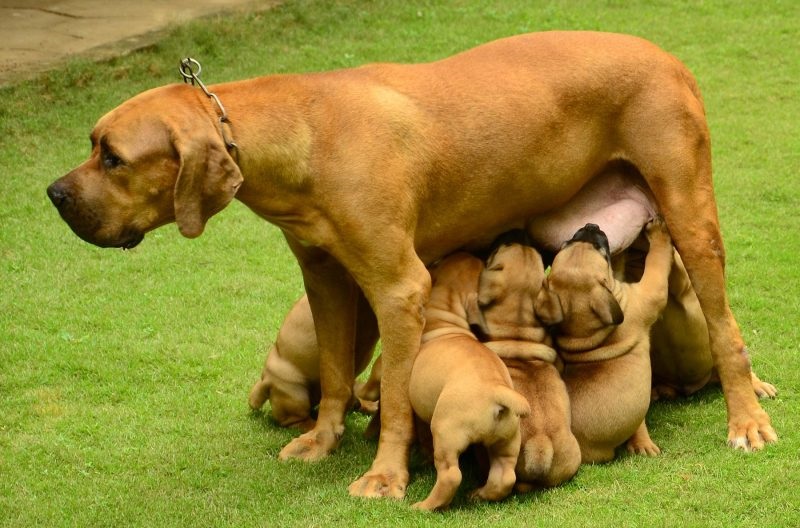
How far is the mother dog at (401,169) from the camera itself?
5188mm

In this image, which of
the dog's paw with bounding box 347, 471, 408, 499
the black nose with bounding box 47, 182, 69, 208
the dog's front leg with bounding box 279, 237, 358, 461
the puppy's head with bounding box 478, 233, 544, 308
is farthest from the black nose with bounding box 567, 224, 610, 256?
the black nose with bounding box 47, 182, 69, 208

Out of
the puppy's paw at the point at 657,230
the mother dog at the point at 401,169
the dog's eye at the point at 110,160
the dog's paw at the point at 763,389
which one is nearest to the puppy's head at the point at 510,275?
the mother dog at the point at 401,169

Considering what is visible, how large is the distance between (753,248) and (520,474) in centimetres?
394

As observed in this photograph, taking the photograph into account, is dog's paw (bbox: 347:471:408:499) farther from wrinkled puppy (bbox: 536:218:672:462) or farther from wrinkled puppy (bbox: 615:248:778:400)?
wrinkled puppy (bbox: 615:248:778:400)

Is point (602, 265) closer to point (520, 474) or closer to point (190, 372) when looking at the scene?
point (520, 474)

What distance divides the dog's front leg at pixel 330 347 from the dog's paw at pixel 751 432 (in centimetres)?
185

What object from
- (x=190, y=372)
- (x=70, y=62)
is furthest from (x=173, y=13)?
(x=190, y=372)

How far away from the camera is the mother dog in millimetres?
5188

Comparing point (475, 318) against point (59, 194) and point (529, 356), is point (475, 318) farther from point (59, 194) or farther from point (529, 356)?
point (59, 194)

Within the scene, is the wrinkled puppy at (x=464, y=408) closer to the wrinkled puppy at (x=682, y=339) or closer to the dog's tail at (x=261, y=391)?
the dog's tail at (x=261, y=391)

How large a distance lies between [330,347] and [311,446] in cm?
49

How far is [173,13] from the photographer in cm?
1341

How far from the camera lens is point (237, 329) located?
7.76 meters

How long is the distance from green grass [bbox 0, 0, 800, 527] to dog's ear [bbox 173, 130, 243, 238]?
131 cm
